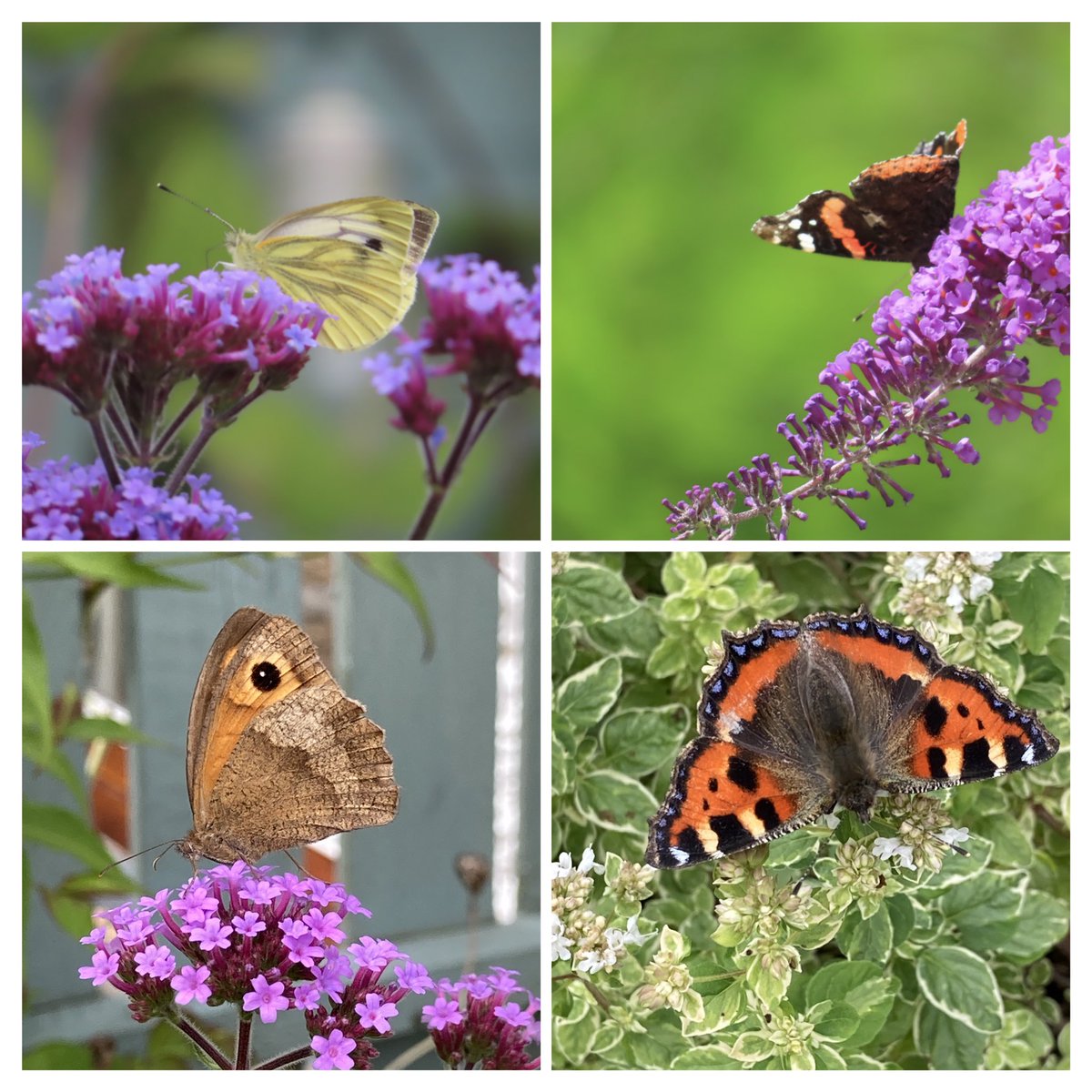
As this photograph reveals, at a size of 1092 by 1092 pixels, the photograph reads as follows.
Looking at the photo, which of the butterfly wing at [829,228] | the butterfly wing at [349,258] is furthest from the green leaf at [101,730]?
the butterfly wing at [829,228]

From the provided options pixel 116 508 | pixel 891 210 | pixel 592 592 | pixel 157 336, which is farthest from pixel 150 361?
pixel 891 210

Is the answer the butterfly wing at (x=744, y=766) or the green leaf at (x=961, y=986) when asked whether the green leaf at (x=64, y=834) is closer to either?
the butterfly wing at (x=744, y=766)

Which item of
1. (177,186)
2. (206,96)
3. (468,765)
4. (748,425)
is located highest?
(206,96)

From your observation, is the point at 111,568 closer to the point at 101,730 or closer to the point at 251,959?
the point at 101,730

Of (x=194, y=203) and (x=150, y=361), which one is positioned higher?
(x=194, y=203)

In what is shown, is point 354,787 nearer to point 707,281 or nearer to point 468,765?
point 468,765

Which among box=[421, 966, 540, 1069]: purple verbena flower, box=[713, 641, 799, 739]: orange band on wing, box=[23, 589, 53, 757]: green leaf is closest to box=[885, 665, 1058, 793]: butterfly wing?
box=[713, 641, 799, 739]: orange band on wing
